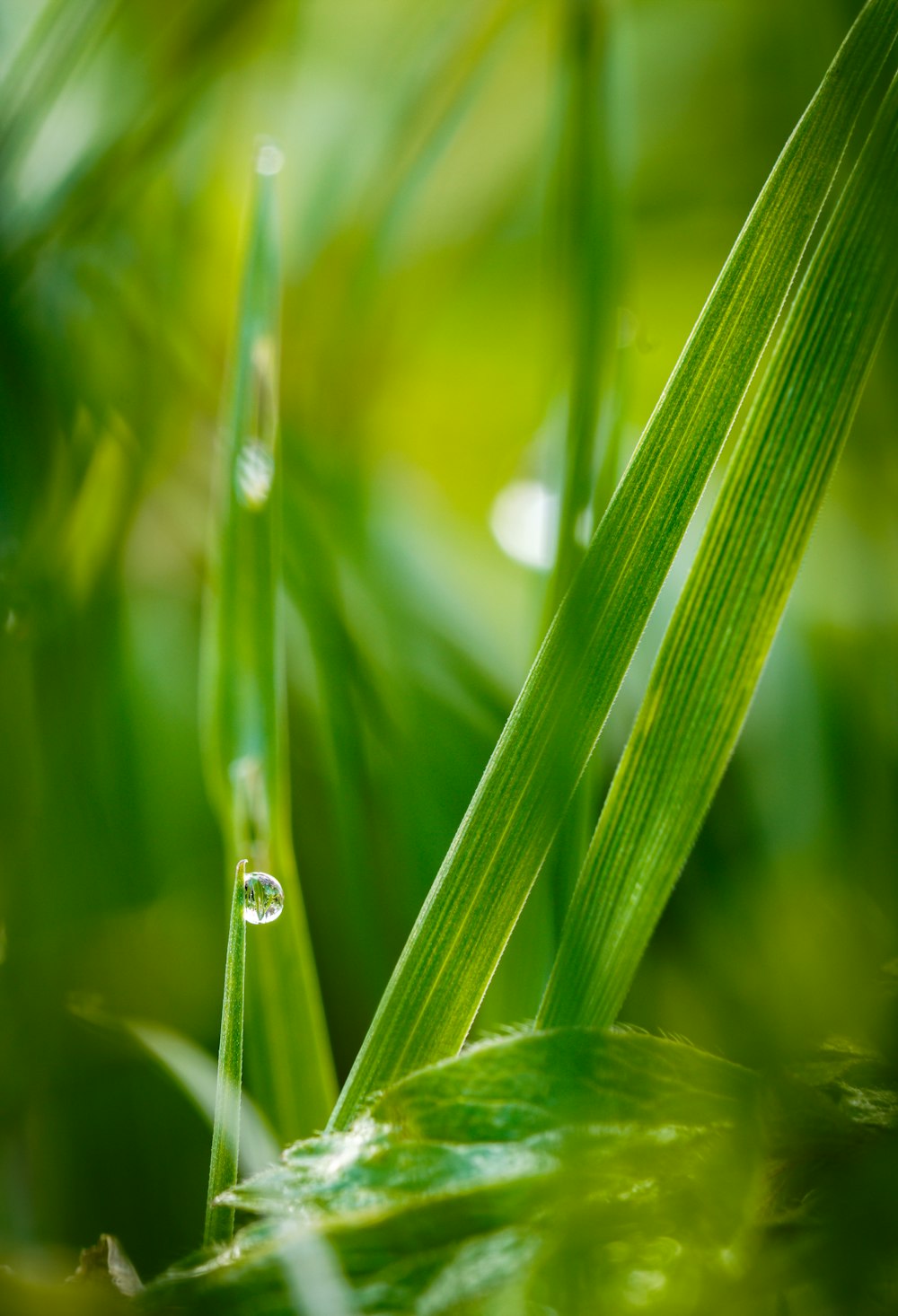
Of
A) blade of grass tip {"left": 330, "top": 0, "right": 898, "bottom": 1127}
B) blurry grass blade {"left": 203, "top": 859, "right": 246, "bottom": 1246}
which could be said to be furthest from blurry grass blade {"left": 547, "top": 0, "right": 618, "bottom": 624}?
blurry grass blade {"left": 203, "top": 859, "right": 246, "bottom": 1246}

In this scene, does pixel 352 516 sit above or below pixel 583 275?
below

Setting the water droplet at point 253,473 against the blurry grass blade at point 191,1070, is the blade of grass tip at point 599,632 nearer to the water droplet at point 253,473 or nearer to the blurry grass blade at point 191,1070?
the blurry grass blade at point 191,1070

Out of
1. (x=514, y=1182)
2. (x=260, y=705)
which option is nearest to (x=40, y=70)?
(x=260, y=705)

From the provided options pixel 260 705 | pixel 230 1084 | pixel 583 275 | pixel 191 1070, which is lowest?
pixel 191 1070

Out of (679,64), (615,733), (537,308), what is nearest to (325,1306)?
(615,733)

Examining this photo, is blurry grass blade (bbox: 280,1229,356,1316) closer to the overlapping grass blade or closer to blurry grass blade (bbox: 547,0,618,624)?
the overlapping grass blade

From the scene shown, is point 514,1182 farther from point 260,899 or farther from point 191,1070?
point 191,1070
